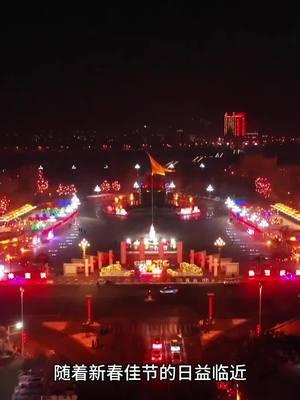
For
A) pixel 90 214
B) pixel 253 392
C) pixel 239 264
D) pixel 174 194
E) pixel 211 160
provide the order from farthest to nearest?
pixel 211 160, pixel 174 194, pixel 90 214, pixel 239 264, pixel 253 392

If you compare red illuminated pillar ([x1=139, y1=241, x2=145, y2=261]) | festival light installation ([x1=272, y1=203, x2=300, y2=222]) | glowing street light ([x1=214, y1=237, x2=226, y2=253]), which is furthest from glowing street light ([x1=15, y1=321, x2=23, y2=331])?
festival light installation ([x1=272, y1=203, x2=300, y2=222])

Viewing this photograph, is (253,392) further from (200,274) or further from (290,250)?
(290,250)

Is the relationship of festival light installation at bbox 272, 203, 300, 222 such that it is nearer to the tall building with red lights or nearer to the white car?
the white car

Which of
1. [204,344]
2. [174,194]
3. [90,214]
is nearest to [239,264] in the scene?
[204,344]

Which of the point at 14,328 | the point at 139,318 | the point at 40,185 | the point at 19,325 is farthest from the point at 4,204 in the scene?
the point at 139,318

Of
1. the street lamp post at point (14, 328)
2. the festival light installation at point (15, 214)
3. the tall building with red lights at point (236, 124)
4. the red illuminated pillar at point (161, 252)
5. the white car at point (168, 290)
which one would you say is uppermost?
the tall building with red lights at point (236, 124)

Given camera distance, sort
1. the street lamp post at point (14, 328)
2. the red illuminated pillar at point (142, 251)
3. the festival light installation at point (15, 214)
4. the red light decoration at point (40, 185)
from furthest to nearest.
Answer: the red light decoration at point (40, 185) < the festival light installation at point (15, 214) < the red illuminated pillar at point (142, 251) < the street lamp post at point (14, 328)

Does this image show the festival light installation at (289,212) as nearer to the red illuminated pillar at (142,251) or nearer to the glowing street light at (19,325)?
the red illuminated pillar at (142,251)

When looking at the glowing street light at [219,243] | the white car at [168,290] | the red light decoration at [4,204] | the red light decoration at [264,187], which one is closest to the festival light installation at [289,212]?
the glowing street light at [219,243]
